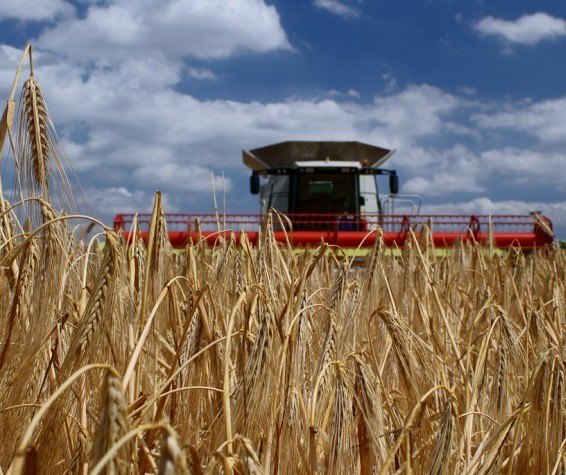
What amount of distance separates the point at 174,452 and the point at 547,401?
38.9 inches

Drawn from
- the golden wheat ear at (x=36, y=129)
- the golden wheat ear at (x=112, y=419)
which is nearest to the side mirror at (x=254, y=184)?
the golden wheat ear at (x=36, y=129)

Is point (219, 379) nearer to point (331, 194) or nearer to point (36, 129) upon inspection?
point (36, 129)

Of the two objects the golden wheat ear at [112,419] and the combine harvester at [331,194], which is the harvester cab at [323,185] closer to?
the combine harvester at [331,194]

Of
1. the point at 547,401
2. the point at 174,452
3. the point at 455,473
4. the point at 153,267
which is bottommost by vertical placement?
the point at 455,473

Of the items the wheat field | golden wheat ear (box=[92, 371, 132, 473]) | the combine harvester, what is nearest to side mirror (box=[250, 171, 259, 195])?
the combine harvester

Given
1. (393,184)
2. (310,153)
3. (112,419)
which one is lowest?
(112,419)

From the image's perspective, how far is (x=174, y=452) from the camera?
0.70 metres

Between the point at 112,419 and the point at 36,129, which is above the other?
the point at 36,129

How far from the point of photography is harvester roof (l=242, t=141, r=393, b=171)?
15.2m

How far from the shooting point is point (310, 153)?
15500 mm

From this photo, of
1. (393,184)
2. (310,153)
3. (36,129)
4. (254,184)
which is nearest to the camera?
(36,129)

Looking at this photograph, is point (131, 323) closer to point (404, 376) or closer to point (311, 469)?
point (311, 469)

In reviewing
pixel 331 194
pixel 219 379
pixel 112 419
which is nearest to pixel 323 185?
pixel 331 194

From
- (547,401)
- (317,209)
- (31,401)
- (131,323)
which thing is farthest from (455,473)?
(317,209)
